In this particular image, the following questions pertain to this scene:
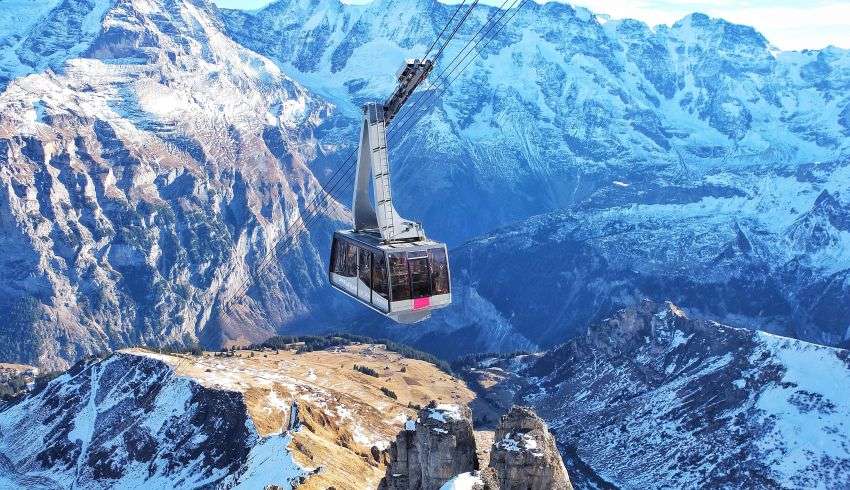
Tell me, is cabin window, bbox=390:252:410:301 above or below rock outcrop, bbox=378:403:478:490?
above

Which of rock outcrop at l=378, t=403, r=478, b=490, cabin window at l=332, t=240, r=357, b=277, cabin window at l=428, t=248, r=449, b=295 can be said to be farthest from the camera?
rock outcrop at l=378, t=403, r=478, b=490

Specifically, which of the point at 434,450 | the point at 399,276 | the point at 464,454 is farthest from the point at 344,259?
the point at 464,454

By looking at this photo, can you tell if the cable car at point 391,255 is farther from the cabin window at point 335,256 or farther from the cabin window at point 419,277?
the cabin window at point 335,256

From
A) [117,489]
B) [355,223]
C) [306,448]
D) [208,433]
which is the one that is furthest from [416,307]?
[117,489]

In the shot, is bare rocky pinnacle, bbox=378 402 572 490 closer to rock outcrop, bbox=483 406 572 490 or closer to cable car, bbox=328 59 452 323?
rock outcrop, bbox=483 406 572 490

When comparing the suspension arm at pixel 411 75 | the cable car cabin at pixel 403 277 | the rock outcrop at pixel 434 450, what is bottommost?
the rock outcrop at pixel 434 450

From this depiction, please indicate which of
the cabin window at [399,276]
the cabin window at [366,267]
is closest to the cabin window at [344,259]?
the cabin window at [366,267]

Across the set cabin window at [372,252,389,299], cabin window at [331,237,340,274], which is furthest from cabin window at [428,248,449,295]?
cabin window at [331,237,340,274]
